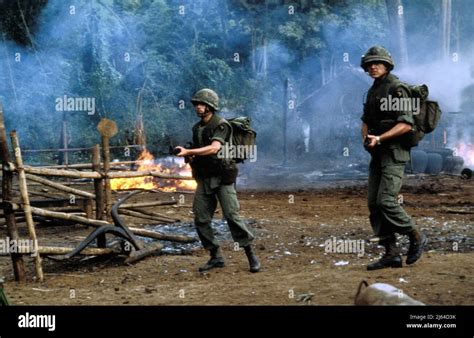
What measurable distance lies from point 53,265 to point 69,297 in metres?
1.98

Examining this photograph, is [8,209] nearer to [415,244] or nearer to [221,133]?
[221,133]

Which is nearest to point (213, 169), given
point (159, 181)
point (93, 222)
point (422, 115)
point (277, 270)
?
point (277, 270)

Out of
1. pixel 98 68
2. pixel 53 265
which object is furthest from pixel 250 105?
pixel 53 265

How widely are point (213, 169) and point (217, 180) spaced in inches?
5.3

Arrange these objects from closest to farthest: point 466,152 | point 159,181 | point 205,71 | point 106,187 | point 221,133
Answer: point 221,133 → point 106,187 → point 159,181 → point 205,71 → point 466,152

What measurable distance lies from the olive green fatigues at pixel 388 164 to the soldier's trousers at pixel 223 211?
1.48 metres

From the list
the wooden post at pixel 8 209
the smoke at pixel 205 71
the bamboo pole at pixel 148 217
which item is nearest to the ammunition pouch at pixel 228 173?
the wooden post at pixel 8 209

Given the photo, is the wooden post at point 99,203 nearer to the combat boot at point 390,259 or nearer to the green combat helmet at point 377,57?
the combat boot at point 390,259

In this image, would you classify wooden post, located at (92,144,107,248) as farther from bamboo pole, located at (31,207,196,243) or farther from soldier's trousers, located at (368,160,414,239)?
soldier's trousers, located at (368,160,414,239)

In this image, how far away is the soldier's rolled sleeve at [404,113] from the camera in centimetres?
677

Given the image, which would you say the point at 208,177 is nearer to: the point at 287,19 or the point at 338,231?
the point at 338,231

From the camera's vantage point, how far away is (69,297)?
21.5 feet

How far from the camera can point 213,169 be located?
24.6ft

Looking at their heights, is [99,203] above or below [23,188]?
below
